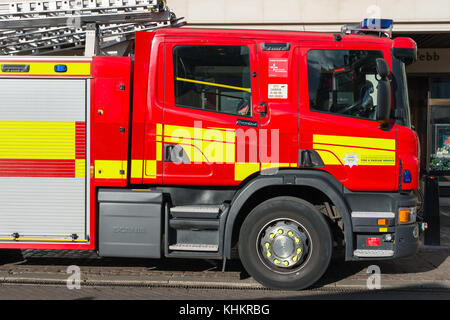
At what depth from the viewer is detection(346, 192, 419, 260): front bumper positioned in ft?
17.7

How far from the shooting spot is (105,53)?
6211mm

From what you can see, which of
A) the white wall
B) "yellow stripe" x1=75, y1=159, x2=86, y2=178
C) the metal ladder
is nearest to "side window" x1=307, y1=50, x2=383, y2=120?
the metal ladder

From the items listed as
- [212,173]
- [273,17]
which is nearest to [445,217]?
[273,17]

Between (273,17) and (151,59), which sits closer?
(151,59)

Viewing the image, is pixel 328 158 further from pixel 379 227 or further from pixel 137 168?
pixel 137 168

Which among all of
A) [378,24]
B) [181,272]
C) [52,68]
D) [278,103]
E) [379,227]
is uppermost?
[378,24]

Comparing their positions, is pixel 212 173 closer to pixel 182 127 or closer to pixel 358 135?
pixel 182 127

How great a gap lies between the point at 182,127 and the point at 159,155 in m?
0.39

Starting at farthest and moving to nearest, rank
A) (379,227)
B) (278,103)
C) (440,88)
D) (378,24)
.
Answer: (440,88) → (378,24) → (278,103) → (379,227)

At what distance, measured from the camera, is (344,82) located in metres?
5.49

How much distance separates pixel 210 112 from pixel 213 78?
38 centimetres

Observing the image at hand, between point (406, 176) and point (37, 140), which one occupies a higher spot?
point (37, 140)

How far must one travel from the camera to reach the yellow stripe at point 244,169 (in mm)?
5469

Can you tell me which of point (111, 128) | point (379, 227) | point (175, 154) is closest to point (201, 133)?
point (175, 154)
